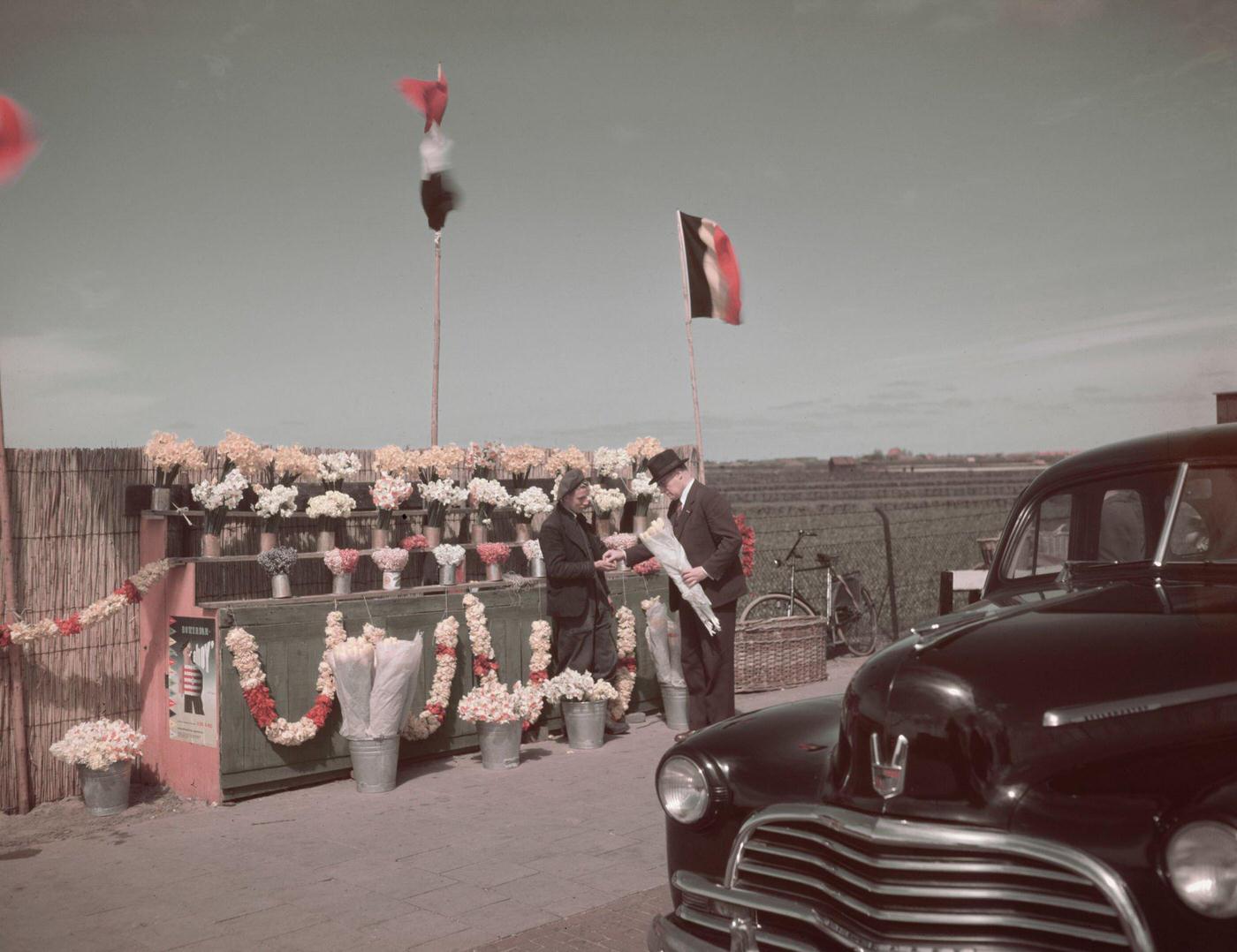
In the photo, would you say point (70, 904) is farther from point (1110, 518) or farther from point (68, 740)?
point (1110, 518)

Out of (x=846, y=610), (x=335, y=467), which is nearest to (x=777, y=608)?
(x=846, y=610)

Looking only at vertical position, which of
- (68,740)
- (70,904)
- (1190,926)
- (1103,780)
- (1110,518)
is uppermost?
(1110,518)

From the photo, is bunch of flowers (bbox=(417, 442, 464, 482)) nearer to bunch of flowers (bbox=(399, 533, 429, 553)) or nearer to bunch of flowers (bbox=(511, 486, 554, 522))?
bunch of flowers (bbox=(399, 533, 429, 553))

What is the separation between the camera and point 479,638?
331 inches

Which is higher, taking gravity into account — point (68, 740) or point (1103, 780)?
point (1103, 780)

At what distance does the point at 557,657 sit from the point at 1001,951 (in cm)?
657

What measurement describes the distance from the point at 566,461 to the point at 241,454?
327cm

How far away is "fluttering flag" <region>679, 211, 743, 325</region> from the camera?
11202 mm

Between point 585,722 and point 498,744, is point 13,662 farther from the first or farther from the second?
point 585,722

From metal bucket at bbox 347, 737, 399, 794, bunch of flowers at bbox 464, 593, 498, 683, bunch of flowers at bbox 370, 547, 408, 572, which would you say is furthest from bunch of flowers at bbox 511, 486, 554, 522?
metal bucket at bbox 347, 737, 399, 794

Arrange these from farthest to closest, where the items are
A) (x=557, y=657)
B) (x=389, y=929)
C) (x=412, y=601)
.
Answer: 1. (x=557, y=657)
2. (x=412, y=601)
3. (x=389, y=929)

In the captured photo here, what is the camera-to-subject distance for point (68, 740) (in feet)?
22.3

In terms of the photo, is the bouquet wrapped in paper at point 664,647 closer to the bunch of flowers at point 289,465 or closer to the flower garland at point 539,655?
the flower garland at point 539,655

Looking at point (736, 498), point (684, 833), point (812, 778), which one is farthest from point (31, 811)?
point (736, 498)
